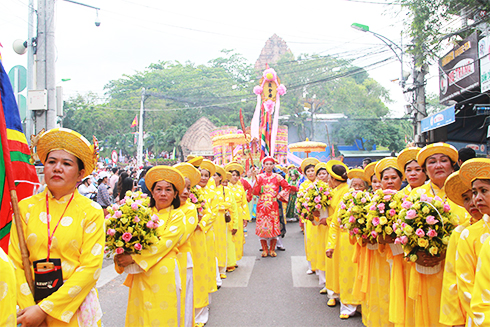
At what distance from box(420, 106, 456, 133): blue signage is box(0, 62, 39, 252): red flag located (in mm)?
10955

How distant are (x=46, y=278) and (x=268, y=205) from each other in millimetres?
6507

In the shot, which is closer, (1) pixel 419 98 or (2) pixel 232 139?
(1) pixel 419 98

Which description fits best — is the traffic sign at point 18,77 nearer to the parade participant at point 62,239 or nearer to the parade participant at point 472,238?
the parade participant at point 62,239

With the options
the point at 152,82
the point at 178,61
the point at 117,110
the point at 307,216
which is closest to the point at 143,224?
the point at 307,216

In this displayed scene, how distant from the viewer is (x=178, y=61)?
46094 mm

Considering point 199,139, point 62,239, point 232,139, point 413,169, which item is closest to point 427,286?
point 413,169

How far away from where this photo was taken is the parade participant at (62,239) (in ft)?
7.72

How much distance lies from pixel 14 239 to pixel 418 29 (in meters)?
12.8

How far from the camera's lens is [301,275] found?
7.15m

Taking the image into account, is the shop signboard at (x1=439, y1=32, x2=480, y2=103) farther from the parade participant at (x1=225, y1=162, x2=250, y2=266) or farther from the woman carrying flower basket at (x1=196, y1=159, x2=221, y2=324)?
the woman carrying flower basket at (x1=196, y1=159, x2=221, y2=324)

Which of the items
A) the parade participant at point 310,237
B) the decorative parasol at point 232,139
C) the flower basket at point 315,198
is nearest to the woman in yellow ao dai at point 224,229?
the parade participant at point 310,237

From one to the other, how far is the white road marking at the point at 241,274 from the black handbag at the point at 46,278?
446 centimetres

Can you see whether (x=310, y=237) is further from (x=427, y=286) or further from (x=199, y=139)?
(x=199, y=139)

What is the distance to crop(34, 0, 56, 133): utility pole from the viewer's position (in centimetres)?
757
